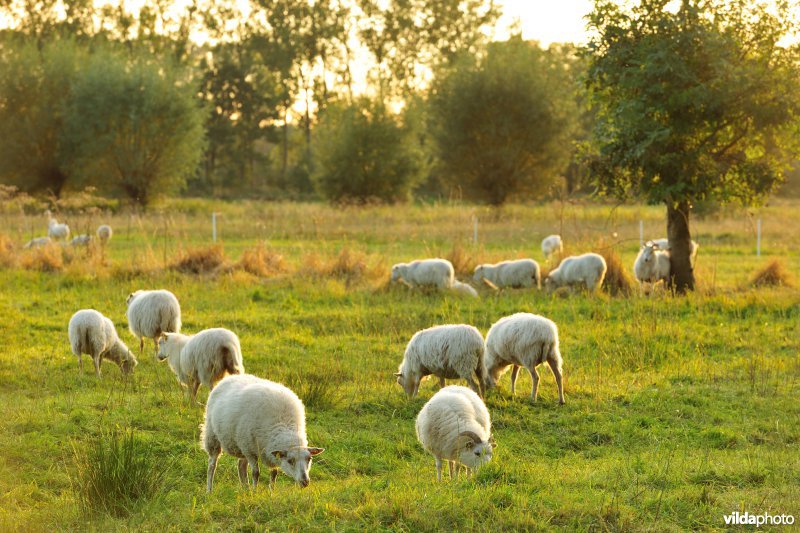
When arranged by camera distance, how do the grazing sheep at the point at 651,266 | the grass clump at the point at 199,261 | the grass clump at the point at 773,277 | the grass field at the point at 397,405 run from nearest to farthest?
the grass field at the point at 397,405
the grazing sheep at the point at 651,266
the grass clump at the point at 773,277
the grass clump at the point at 199,261

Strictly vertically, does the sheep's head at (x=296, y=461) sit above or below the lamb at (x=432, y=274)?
below

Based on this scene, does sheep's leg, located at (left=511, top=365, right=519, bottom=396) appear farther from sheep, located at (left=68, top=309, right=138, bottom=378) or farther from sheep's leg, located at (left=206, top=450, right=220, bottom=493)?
sheep, located at (left=68, top=309, right=138, bottom=378)

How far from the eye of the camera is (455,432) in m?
7.30

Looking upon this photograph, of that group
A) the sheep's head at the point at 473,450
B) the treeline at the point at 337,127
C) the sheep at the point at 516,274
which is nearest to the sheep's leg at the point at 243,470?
the sheep's head at the point at 473,450

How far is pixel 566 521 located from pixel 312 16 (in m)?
61.4

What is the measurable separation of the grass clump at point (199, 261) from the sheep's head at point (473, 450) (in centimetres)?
1370

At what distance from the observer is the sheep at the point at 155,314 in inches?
504

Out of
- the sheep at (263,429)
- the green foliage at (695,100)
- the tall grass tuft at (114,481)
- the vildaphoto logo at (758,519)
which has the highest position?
the green foliage at (695,100)

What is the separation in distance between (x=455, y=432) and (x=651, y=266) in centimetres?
1223

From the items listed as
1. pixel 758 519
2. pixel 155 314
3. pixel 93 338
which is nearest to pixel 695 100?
pixel 155 314

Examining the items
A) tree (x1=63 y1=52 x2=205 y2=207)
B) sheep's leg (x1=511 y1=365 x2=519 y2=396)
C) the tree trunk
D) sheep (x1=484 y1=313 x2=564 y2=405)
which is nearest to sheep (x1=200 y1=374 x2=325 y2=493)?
sheep (x1=484 y1=313 x2=564 y2=405)

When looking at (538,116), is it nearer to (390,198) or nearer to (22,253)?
(390,198)

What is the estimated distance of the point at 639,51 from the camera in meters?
17.5

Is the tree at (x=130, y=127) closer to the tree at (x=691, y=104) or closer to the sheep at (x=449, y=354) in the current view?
the tree at (x=691, y=104)
